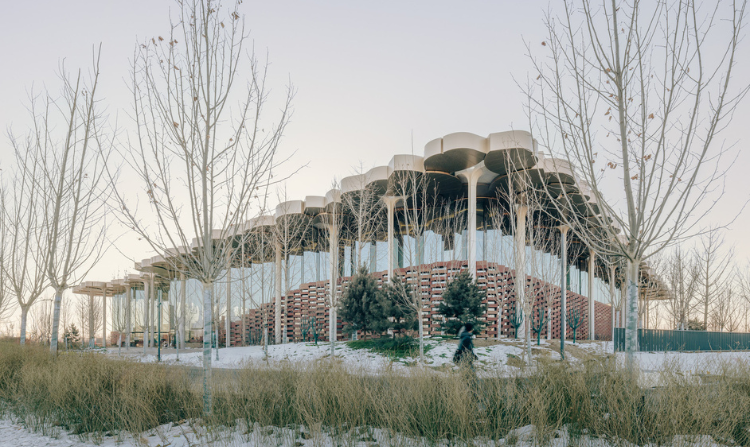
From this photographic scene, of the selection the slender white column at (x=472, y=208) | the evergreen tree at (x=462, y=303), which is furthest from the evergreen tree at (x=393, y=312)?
the slender white column at (x=472, y=208)

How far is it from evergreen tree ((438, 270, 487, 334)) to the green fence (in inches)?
230

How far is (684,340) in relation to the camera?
1800 cm

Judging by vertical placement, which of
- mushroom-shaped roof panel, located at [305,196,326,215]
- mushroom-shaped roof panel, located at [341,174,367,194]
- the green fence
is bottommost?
the green fence

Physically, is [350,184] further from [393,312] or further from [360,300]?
[393,312]

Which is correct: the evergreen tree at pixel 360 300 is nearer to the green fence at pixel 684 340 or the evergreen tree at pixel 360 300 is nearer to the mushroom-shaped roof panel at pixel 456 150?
the mushroom-shaped roof panel at pixel 456 150

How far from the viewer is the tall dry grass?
398cm

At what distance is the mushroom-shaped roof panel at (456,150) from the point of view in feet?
55.4

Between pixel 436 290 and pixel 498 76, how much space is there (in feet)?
50.8

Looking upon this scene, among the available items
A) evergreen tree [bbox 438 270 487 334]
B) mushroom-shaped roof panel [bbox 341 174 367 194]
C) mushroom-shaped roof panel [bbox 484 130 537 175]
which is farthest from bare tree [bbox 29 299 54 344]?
mushroom-shaped roof panel [bbox 484 130 537 175]

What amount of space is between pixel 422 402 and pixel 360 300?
1360 cm

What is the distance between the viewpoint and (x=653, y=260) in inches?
892

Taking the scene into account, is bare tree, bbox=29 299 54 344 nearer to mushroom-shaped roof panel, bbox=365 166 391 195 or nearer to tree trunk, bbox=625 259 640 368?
mushroom-shaped roof panel, bbox=365 166 391 195

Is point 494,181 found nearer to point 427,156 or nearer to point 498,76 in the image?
point 427,156

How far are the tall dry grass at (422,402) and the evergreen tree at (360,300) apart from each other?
37.1 feet
